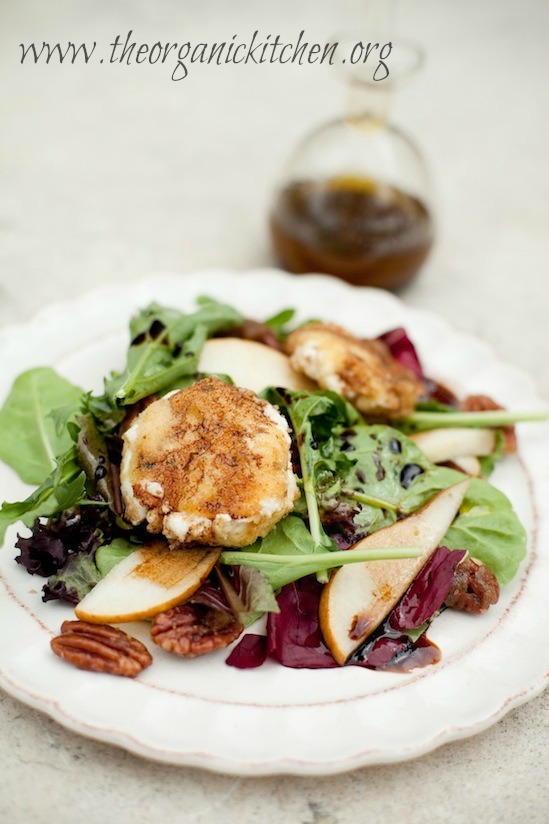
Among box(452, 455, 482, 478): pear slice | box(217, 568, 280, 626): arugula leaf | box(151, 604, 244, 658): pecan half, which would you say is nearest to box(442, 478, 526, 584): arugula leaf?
box(452, 455, 482, 478): pear slice

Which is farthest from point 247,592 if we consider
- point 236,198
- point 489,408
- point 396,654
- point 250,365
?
point 236,198

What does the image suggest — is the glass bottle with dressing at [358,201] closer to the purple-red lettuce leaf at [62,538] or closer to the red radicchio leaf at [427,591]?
the red radicchio leaf at [427,591]

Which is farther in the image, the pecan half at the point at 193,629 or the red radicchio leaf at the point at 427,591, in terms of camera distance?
the red radicchio leaf at the point at 427,591

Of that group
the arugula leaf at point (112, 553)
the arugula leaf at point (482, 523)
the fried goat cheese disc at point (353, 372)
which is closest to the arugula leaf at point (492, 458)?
the arugula leaf at point (482, 523)

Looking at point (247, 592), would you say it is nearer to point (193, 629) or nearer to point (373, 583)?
point (193, 629)

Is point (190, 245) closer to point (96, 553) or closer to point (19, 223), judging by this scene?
point (19, 223)
